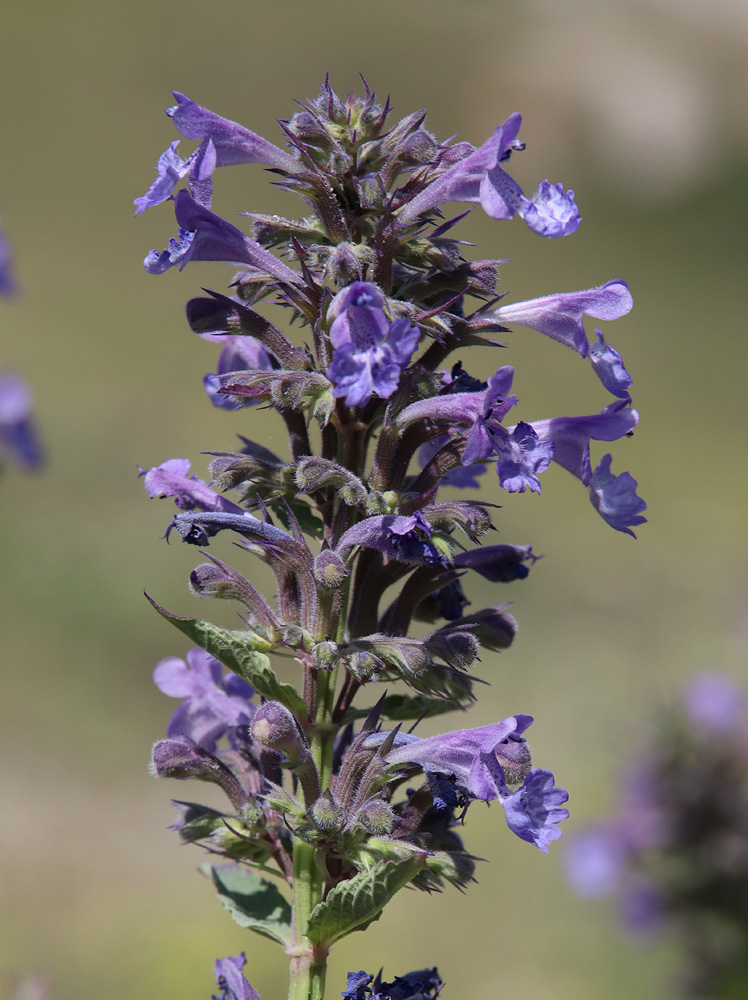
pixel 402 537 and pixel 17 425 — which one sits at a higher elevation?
pixel 17 425

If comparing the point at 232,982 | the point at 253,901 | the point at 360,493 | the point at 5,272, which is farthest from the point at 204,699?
the point at 5,272

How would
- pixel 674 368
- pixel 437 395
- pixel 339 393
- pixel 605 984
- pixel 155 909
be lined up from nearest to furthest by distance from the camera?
1. pixel 339 393
2. pixel 437 395
3. pixel 605 984
4. pixel 155 909
5. pixel 674 368

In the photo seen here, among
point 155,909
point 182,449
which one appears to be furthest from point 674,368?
point 155,909

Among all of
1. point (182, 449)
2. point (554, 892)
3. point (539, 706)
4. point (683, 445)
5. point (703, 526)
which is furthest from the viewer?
point (683, 445)

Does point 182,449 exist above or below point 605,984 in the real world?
above

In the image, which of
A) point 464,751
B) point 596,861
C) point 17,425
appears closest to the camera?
point 464,751

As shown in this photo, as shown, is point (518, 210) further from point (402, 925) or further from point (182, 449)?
point (182, 449)

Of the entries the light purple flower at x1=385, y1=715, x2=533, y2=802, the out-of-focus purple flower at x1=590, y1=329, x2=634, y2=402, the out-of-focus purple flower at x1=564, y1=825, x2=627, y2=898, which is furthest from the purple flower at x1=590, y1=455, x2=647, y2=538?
the out-of-focus purple flower at x1=564, y1=825, x2=627, y2=898

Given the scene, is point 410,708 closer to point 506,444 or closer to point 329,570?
point 329,570
